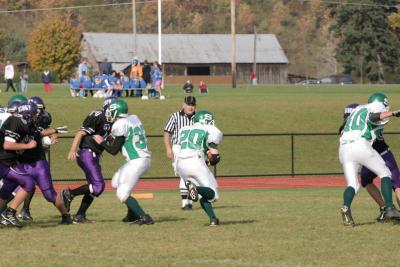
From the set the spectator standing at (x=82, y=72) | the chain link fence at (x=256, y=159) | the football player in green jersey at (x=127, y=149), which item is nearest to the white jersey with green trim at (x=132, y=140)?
the football player in green jersey at (x=127, y=149)

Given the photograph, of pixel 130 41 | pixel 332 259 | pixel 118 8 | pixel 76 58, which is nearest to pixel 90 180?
pixel 332 259

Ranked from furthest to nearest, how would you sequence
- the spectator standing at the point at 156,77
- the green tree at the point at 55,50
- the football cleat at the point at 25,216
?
the green tree at the point at 55,50, the spectator standing at the point at 156,77, the football cleat at the point at 25,216

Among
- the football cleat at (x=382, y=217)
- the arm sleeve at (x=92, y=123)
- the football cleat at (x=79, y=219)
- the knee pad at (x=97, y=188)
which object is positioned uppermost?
the arm sleeve at (x=92, y=123)

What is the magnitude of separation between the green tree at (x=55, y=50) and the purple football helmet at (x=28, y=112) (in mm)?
86325

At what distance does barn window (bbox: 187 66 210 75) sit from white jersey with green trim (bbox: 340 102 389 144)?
9808 centimetres

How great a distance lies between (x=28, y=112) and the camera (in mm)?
12945

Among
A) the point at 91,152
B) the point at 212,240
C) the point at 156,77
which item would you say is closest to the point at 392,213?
the point at 212,240

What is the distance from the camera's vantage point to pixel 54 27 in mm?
102438

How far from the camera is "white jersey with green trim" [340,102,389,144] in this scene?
12930mm

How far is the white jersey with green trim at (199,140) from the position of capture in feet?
43.1

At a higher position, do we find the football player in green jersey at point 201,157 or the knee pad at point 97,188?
the football player in green jersey at point 201,157

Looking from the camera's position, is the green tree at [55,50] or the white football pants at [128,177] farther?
the green tree at [55,50]

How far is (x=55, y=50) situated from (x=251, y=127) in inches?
2765

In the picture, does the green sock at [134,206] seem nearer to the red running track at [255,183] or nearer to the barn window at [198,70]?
the red running track at [255,183]
